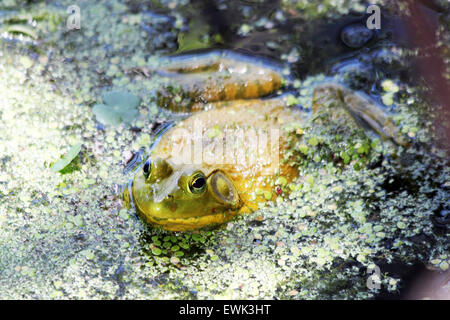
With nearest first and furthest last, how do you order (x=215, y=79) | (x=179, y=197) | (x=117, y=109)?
(x=179, y=197), (x=117, y=109), (x=215, y=79)

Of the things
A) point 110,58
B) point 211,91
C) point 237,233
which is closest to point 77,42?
point 110,58

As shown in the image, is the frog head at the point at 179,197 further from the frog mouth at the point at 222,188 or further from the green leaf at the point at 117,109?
the green leaf at the point at 117,109

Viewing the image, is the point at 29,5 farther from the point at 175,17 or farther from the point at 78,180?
the point at 78,180

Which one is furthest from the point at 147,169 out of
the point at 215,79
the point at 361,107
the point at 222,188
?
the point at 361,107

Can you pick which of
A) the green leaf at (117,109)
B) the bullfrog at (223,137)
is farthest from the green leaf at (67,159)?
the bullfrog at (223,137)

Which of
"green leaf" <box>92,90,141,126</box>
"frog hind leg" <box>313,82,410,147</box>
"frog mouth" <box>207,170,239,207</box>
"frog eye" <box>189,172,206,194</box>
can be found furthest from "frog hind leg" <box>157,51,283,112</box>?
"frog eye" <box>189,172,206,194</box>

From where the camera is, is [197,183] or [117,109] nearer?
[197,183]

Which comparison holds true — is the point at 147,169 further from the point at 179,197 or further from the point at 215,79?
the point at 215,79

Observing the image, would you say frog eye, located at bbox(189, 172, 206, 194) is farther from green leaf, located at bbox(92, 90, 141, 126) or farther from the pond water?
green leaf, located at bbox(92, 90, 141, 126)
